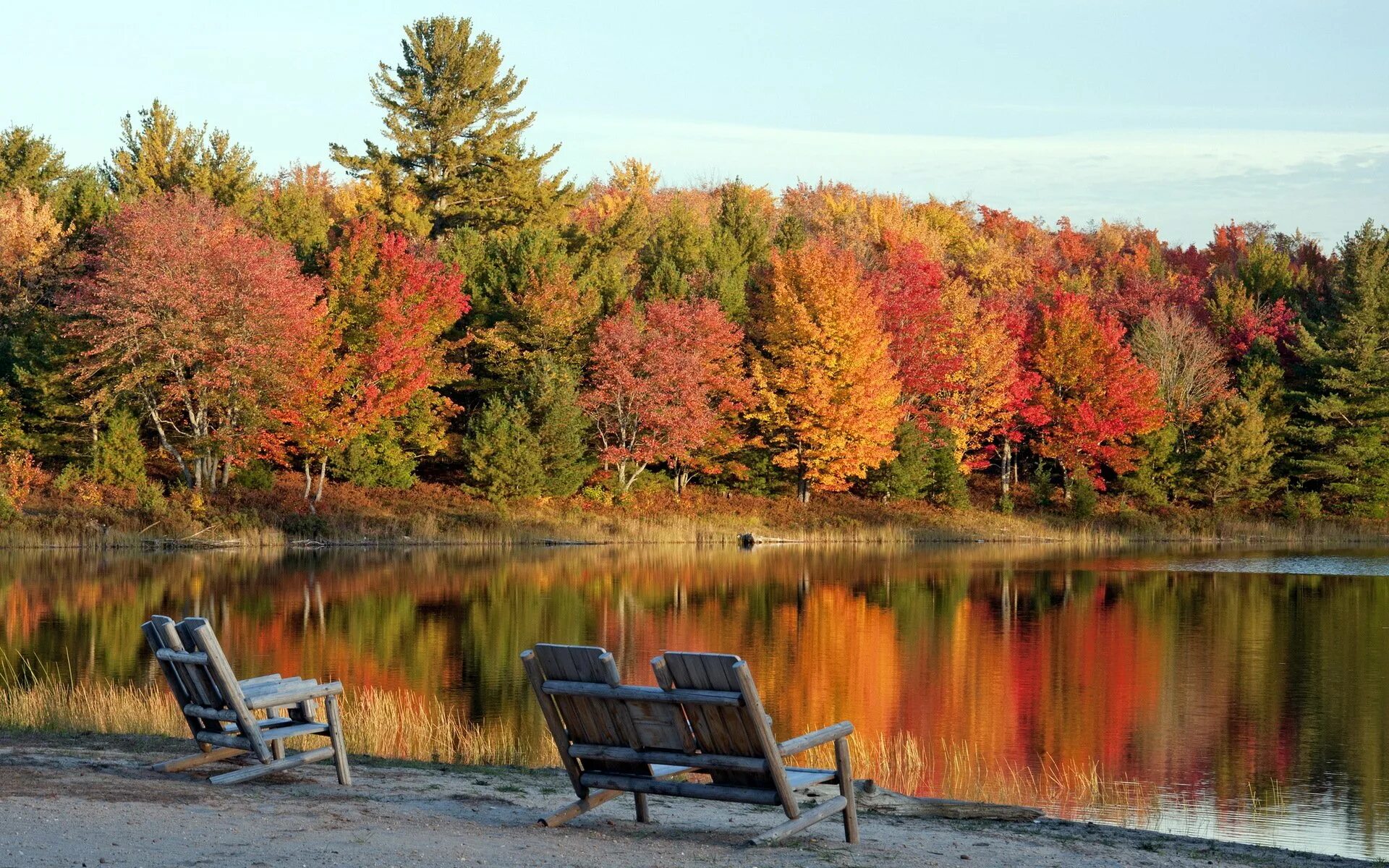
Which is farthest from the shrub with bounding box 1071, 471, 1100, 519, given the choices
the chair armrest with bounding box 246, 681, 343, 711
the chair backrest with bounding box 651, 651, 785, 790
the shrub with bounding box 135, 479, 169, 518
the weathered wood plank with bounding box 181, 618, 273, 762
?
the chair backrest with bounding box 651, 651, 785, 790

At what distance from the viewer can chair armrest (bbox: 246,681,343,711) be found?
9500 mm

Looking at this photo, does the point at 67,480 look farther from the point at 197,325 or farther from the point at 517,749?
the point at 517,749

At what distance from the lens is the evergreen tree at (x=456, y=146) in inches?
2435

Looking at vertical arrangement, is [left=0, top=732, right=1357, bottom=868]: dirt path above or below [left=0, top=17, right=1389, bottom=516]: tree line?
→ below

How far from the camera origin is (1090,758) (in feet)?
50.1

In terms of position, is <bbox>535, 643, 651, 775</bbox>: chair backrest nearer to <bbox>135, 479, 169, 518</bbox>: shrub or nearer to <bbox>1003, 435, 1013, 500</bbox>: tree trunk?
<bbox>135, 479, 169, 518</bbox>: shrub

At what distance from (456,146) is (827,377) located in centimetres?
2139

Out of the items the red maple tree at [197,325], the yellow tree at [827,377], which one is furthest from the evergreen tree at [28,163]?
the yellow tree at [827,377]

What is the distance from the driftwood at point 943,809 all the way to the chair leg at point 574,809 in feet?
6.67

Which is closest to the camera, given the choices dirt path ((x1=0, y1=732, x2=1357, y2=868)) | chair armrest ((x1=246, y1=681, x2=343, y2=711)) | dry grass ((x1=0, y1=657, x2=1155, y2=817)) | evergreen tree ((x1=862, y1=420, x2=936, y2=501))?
dirt path ((x1=0, y1=732, x2=1357, y2=868))

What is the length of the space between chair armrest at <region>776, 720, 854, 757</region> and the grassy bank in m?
36.4

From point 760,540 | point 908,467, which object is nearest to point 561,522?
point 760,540

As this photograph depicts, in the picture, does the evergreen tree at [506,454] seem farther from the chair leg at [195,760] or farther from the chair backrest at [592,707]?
the chair backrest at [592,707]

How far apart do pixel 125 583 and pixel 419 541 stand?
1388 centimetres
